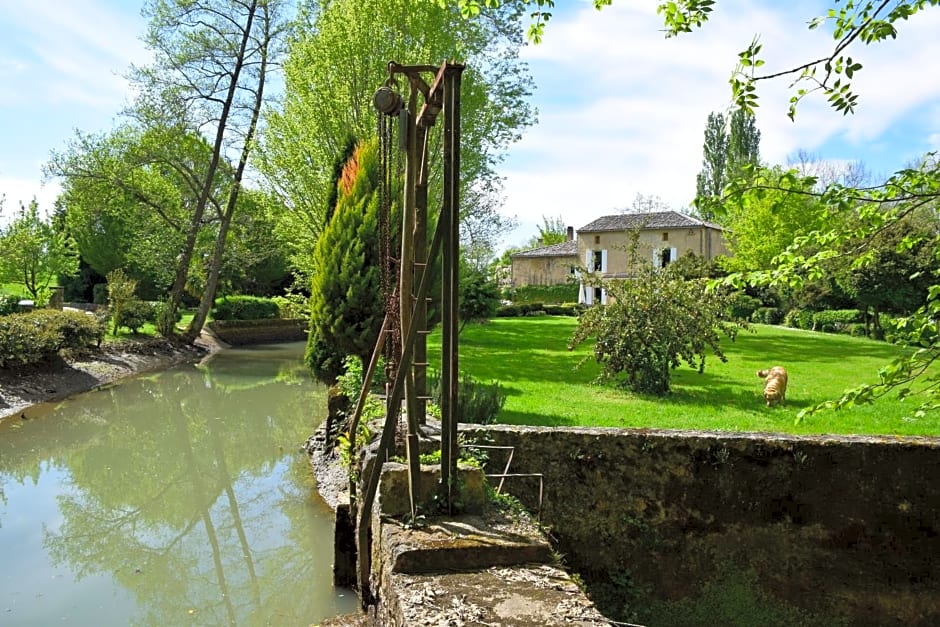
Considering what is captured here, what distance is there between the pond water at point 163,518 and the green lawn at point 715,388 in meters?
3.25

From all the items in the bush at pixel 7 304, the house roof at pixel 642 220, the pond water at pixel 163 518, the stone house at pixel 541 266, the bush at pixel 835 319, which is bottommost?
the pond water at pixel 163 518

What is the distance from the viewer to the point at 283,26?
25.8m

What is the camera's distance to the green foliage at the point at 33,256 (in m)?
25.3

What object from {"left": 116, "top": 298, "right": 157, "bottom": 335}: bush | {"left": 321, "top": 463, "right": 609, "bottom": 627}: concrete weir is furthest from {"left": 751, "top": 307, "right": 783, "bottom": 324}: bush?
{"left": 321, "top": 463, "right": 609, "bottom": 627}: concrete weir

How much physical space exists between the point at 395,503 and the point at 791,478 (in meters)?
2.49

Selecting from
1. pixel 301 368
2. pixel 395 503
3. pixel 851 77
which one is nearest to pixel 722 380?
pixel 851 77

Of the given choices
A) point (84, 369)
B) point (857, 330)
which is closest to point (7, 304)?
point (84, 369)

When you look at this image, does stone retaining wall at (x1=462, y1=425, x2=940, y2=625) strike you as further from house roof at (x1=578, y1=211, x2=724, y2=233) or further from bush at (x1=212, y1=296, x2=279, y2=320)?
house roof at (x1=578, y1=211, x2=724, y2=233)

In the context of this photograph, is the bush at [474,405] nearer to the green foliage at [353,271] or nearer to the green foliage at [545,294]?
the green foliage at [353,271]

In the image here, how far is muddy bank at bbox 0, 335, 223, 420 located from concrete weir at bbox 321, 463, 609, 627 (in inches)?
497

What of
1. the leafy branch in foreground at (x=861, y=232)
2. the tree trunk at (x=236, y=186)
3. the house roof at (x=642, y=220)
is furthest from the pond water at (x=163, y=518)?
the house roof at (x=642, y=220)

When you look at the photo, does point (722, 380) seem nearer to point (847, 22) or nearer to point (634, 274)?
point (634, 274)

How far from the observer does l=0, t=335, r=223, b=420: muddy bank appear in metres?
14.6

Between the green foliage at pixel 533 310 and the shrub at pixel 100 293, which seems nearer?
the shrub at pixel 100 293
